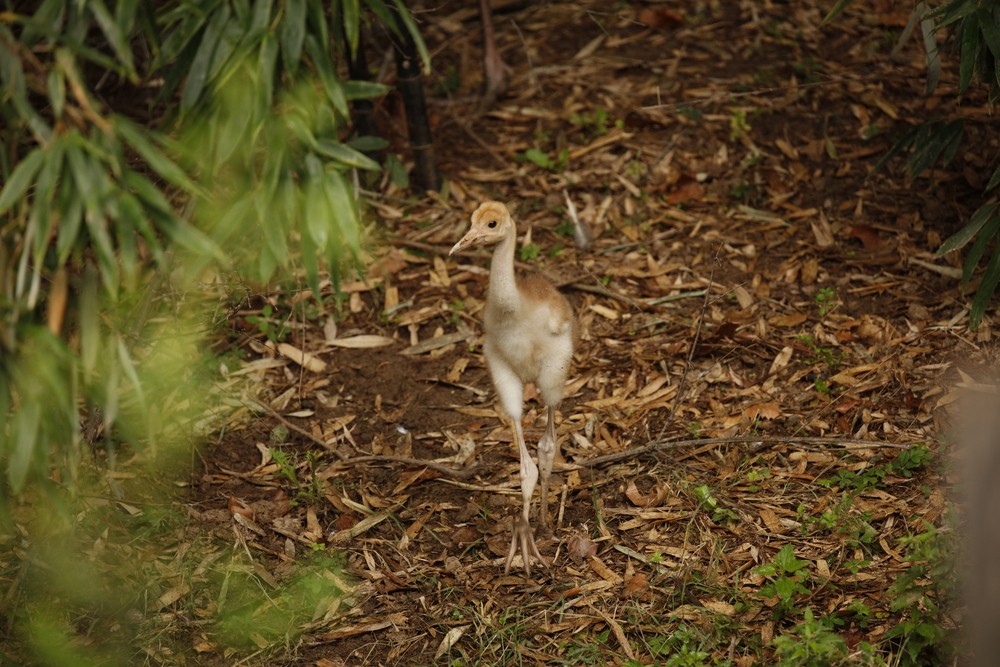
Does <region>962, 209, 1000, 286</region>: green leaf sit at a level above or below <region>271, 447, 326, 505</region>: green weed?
above

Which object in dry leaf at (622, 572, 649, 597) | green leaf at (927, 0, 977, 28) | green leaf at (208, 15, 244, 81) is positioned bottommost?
dry leaf at (622, 572, 649, 597)

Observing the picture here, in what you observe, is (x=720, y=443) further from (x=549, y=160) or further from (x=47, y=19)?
(x=47, y=19)

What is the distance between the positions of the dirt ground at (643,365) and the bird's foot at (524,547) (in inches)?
3.1

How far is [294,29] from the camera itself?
319cm

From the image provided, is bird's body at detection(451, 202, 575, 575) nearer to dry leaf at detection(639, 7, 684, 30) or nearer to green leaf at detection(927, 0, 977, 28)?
green leaf at detection(927, 0, 977, 28)

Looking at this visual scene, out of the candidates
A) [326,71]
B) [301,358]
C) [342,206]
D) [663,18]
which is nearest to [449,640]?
[342,206]

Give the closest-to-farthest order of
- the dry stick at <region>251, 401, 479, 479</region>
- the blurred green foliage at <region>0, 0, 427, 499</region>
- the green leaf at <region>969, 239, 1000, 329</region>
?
the blurred green foliage at <region>0, 0, 427, 499</region> < the green leaf at <region>969, 239, 1000, 329</region> < the dry stick at <region>251, 401, 479, 479</region>

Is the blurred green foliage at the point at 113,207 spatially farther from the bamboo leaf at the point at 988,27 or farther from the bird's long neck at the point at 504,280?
the bamboo leaf at the point at 988,27

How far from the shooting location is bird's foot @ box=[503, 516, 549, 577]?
14.7 ft

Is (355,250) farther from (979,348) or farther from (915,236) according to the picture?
(915,236)

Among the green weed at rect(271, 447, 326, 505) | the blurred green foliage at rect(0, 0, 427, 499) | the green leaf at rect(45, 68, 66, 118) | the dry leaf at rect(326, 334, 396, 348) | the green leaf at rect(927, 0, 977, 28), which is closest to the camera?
the green leaf at rect(45, 68, 66, 118)

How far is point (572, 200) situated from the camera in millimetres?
6684

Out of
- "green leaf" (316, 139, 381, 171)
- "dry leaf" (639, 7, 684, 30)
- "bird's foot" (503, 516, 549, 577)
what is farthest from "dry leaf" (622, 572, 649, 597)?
"dry leaf" (639, 7, 684, 30)

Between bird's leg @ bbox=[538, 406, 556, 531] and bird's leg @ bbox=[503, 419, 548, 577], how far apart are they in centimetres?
6
